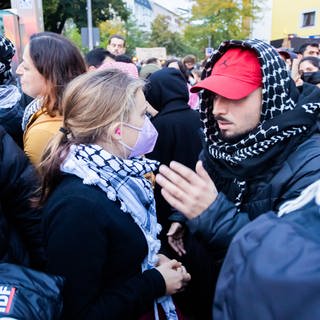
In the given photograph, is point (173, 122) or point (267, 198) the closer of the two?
point (267, 198)

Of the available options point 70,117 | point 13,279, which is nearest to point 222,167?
point 70,117

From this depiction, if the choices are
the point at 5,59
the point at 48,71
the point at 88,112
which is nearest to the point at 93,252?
the point at 88,112

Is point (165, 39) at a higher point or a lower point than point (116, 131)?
lower

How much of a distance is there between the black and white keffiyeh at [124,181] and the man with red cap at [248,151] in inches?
6.8

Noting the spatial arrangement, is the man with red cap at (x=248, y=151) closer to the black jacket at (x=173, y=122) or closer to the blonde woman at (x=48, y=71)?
the blonde woman at (x=48, y=71)

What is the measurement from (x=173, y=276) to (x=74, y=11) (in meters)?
29.2

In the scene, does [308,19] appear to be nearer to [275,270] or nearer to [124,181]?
[124,181]

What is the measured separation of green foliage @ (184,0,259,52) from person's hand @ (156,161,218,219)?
90.4 ft

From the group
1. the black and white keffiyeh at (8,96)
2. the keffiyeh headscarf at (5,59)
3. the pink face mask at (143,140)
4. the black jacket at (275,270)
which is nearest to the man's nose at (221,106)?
the pink face mask at (143,140)

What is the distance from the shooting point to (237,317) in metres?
0.65

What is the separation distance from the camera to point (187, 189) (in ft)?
4.78

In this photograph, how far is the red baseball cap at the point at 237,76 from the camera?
1.65 m

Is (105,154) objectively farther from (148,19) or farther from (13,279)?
(148,19)

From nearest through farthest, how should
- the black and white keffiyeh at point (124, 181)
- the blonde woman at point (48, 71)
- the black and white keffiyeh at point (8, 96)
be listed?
the black and white keffiyeh at point (124, 181)
the blonde woman at point (48, 71)
the black and white keffiyeh at point (8, 96)
